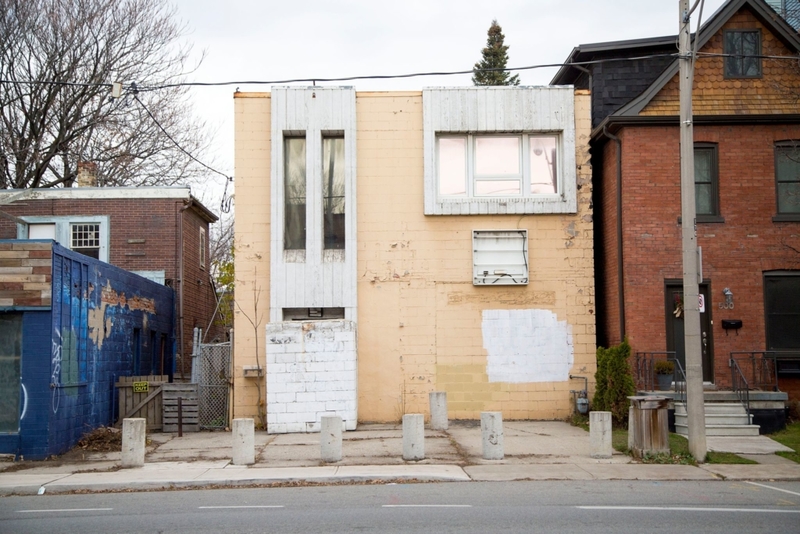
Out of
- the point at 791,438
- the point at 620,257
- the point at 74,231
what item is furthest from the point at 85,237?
the point at 791,438

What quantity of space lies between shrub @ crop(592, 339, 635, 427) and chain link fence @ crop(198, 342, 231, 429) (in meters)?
8.58

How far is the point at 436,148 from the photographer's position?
19922 millimetres

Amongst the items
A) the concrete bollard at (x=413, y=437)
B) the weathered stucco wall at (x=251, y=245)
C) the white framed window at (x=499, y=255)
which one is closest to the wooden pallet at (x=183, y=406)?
the weathered stucco wall at (x=251, y=245)

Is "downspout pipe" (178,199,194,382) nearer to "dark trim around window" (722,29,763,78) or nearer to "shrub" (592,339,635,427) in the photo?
"shrub" (592,339,635,427)

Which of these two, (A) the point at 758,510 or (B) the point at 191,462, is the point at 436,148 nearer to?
(B) the point at 191,462

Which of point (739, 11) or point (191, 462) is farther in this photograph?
point (739, 11)

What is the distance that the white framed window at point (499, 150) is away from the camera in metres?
19.7

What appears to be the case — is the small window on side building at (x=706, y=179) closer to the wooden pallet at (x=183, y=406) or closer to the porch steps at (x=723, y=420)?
the porch steps at (x=723, y=420)

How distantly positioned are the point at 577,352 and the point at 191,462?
9.46m

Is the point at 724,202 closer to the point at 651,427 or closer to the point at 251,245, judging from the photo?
the point at 651,427

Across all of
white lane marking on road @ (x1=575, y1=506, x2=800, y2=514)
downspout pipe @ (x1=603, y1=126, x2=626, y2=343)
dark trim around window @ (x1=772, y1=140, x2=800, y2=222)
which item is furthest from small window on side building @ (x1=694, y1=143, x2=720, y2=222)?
white lane marking on road @ (x1=575, y1=506, x2=800, y2=514)

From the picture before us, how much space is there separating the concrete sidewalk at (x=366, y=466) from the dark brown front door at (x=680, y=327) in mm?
2640

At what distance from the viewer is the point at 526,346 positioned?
1958 centimetres

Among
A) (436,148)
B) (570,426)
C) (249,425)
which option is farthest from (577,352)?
(249,425)
